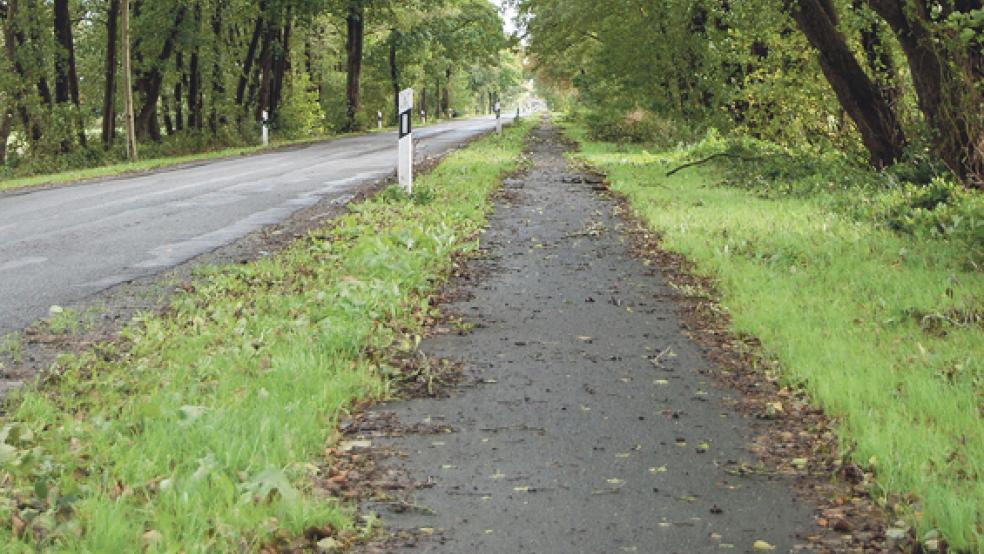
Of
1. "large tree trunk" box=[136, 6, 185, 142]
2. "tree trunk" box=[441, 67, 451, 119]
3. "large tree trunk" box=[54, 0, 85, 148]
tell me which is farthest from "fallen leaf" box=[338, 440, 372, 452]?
"tree trunk" box=[441, 67, 451, 119]

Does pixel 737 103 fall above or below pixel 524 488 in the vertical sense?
above

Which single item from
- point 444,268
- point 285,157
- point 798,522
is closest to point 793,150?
point 444,268

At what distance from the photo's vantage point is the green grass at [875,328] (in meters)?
3.47

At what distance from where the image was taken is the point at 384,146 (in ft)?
92.8

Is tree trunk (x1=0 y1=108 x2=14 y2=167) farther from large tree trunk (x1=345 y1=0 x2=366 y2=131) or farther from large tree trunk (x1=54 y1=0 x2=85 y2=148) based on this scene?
large tree trunk (x1=345 y1=0 x2=366 y2=131)

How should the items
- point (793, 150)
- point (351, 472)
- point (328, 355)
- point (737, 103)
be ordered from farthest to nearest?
1. point (737, 103)
2. point (793, 150)
3. point (328, 355)
4. point (351, 472)

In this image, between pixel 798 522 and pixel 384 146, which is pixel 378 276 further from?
pixel 384 146

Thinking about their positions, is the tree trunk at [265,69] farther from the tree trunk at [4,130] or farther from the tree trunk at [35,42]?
the tree trunk at [35,42]

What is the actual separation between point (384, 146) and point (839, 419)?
2499cm

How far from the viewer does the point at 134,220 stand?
1115 centimetres

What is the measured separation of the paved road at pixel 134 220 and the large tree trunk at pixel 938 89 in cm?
737

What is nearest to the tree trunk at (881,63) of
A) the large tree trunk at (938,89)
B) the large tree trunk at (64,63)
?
the large tree trunk at (938,89)

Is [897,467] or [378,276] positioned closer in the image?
[897,467]

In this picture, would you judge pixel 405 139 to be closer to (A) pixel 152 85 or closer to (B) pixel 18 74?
(B) pixel 18 74
